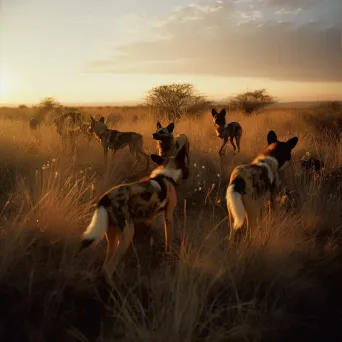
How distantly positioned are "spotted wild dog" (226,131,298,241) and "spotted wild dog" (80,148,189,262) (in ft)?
1.54

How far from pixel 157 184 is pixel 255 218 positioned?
0.93 metres

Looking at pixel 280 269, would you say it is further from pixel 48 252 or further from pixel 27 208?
pixel 27 208

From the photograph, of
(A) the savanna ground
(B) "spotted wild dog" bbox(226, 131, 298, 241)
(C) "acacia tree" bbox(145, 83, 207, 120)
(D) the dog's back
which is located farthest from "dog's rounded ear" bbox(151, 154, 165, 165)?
(C) "acacia tree" bbox(145, 83, 207, 120)

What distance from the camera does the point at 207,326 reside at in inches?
109

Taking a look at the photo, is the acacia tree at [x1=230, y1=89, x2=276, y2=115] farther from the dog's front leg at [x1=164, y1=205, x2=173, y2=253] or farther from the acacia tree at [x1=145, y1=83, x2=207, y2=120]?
the dog's front leg at [x1=164, y1=205, x2=173, y2=253]

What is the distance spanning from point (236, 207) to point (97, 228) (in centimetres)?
108

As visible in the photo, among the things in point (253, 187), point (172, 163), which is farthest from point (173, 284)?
point (253, 187)

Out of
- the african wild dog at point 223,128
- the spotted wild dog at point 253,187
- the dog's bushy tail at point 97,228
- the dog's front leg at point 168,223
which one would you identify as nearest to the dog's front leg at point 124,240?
the dog's bushy tail at point 97,228

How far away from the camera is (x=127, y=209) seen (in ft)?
9.93

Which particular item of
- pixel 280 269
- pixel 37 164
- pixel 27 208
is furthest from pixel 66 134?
pixel 280 269

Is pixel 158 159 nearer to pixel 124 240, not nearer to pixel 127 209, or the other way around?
pixel 127 209

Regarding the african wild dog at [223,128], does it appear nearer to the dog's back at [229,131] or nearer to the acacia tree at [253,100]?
the dog's back at [229,131]

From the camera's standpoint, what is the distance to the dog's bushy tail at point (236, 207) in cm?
336

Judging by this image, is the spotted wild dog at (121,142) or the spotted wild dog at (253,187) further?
the spotted wild dog at (121,142)
